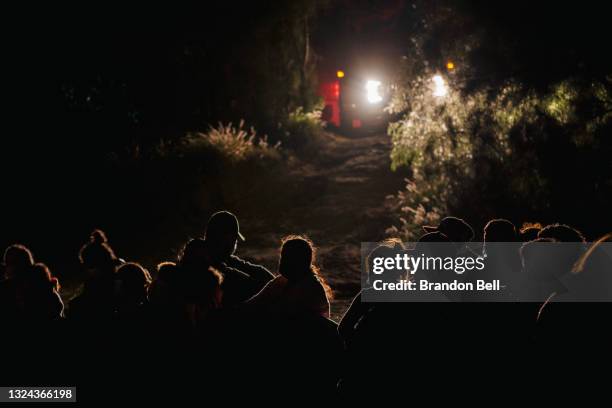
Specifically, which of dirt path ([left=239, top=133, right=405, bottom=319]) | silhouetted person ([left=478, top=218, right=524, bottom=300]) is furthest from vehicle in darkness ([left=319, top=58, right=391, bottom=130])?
silhouetted person ([left=478, top=218, right=524, bottom=300])

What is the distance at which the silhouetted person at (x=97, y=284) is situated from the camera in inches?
181

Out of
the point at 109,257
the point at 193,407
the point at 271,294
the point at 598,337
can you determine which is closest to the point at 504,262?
the point at 598,337

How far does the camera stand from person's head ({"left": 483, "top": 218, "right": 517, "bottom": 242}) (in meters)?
4.15

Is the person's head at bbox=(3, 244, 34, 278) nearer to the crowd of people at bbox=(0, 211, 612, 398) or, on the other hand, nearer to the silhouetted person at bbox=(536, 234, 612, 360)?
the crowd of people at bbox=(0, 211, 612, 398)

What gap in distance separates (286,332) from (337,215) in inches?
463

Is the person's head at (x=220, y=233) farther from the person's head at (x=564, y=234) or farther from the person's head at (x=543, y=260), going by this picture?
the person's head at (x=564, y=234)

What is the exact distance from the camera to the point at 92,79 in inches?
627

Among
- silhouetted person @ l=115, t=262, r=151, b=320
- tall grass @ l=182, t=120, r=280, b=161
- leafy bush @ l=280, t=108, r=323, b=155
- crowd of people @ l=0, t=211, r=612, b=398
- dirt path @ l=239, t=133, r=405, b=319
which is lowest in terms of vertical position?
crowd of people @ l=0, t=211, r=612, b=398

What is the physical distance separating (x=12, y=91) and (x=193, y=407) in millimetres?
13435

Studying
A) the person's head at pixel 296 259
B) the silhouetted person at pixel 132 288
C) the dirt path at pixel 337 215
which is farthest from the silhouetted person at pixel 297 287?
the dirt path at pixel 337 215

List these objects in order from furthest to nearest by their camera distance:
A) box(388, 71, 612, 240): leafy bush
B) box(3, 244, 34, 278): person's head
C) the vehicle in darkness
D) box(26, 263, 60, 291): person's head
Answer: the vehicle in darkness < box(388, 71, 612, 240): leafy bush < box(3, 244, 34, 278): person's head < box(26, 263, 60, 291): person's head

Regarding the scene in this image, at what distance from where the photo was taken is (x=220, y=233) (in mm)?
4562

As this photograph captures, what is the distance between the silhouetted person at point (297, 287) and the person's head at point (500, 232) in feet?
4.29

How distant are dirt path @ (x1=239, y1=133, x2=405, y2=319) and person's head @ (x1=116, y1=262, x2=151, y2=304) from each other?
456 centimetres
